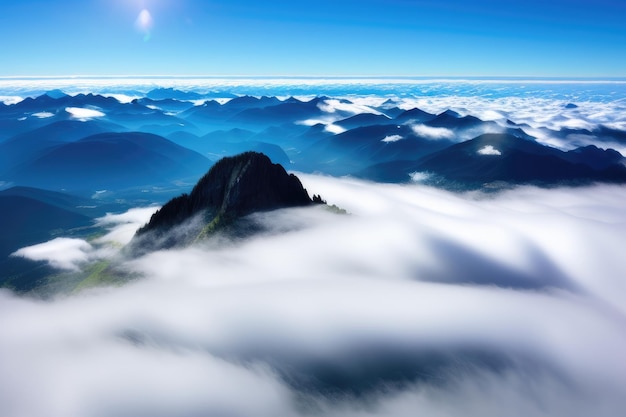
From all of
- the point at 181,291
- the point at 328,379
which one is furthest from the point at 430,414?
the point at 181,291

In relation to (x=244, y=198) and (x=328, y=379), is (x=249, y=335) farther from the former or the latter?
(x=244, y=198)

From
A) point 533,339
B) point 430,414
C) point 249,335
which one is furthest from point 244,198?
point 533,339

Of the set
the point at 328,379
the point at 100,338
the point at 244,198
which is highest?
the point at 244,198

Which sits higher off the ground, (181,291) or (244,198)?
(244,198)

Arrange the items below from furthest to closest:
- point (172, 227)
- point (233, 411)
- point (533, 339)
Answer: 1. point (172, 227)
2. point (533, 339)
3. point (233, 411)

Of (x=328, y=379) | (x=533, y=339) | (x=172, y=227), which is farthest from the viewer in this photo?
(x=172, y=227)

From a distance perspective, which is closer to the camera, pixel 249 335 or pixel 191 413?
pixel 191 413
